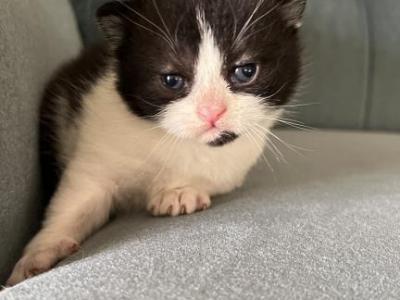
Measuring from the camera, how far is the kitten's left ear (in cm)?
112

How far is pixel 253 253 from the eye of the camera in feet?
2.52

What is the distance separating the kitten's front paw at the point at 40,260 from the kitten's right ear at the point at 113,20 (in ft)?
1.38

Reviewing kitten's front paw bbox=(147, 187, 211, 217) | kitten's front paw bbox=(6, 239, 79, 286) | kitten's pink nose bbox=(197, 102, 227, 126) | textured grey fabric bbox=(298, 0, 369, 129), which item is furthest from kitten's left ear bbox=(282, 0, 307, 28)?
textured grey fabric bbox=(298, 0, 369, 129)

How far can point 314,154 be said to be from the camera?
1.59m

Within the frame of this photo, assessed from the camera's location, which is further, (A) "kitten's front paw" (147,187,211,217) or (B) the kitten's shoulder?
(B) the kitten's shoulder

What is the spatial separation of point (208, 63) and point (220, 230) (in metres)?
0.29

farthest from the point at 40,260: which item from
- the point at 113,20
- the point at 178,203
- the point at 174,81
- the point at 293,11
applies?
the point at 293,11

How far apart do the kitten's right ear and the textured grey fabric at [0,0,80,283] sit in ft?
0.44

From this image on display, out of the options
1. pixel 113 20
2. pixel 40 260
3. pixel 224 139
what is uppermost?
pixel 113 20

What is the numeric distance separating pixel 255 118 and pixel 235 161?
7.1 inches

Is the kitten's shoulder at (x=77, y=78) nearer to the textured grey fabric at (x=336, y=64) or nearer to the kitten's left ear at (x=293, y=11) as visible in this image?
the kitten's left ear at (x=293, y=11)

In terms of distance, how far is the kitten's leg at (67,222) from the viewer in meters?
0.85

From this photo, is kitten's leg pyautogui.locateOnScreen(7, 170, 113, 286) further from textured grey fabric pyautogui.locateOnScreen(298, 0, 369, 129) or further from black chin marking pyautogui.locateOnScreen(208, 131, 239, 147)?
textured grey fabric pyautogui.locateOnScreen(298, 0, 369, 129)

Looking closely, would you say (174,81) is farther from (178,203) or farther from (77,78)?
(77,78)
